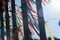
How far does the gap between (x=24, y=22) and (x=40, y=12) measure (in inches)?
21.6

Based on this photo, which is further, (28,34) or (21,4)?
(21,4)

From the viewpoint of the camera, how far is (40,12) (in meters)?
3.64

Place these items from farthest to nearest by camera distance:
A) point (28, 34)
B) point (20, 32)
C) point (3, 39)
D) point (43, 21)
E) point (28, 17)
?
point (3, 39)
point (20, 32)
point (28, 17)
point (28, 34)
point (43, 21)

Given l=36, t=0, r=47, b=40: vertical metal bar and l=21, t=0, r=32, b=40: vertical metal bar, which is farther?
l=21, t=0, r=32, b=40: vertical metal bar

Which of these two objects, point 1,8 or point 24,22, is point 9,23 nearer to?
point 1,8

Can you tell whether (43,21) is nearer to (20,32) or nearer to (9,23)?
(20,32)

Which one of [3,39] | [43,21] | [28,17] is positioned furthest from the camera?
[3,39]

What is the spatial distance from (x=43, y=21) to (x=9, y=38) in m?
1.80

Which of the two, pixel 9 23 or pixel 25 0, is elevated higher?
pixel 25 0

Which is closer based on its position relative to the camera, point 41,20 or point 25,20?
point 41,20

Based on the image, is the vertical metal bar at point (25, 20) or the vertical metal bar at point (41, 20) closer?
the vertical metal bar at point (41, 20)

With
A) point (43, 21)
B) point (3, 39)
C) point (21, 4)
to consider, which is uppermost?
point (21, 4)

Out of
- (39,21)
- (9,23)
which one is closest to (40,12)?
(39,21)

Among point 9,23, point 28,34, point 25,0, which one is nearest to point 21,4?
point 25,0
